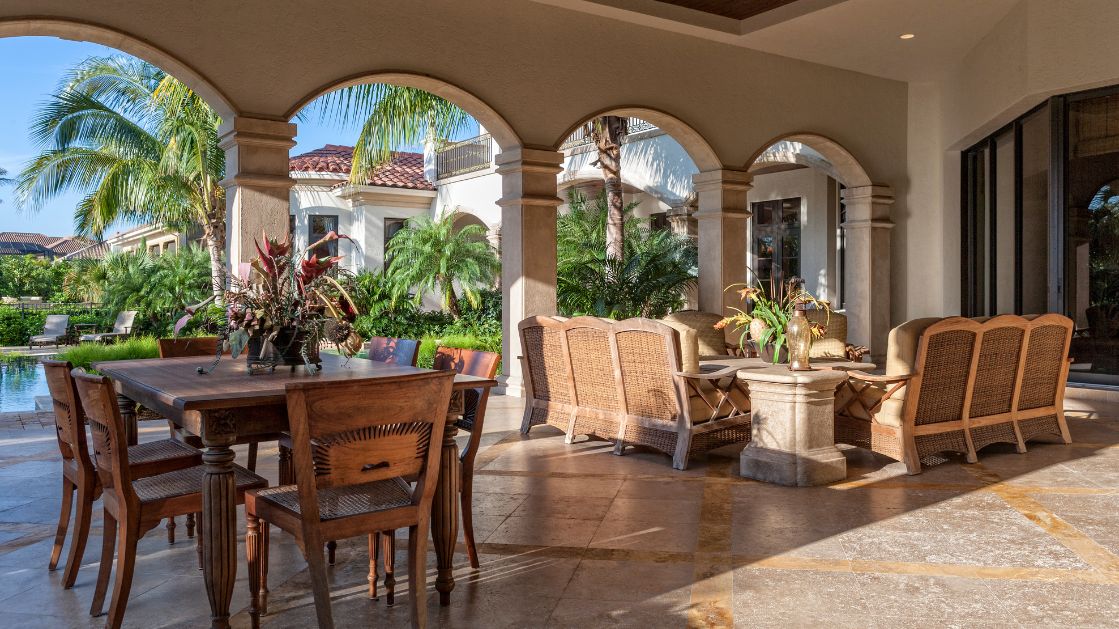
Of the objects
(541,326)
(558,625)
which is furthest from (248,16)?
(558,625)

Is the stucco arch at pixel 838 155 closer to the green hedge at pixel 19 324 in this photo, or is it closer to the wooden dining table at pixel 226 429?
the wooden dining table at pixel 226 429

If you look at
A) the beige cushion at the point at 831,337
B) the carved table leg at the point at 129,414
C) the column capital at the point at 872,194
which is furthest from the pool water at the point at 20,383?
the column capital at the point at 872,194

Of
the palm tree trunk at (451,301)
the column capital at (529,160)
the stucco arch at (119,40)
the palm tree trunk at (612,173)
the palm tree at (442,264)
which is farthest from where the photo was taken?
the palm tree trunk at (451,301)

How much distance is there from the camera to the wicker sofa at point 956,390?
18.9 feet

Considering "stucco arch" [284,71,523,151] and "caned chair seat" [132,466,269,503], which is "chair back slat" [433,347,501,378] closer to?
"caned chair seat" [132,466,269,503]

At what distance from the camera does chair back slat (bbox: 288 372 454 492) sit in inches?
112

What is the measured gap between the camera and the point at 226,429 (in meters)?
3.03

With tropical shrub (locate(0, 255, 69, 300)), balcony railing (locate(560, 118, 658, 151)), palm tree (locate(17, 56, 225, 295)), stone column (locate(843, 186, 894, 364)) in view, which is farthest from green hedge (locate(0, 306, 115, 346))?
stone column (locate(843, 186, 894, 364))

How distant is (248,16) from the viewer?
23.5ft

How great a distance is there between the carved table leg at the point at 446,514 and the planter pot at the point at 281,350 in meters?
0.97

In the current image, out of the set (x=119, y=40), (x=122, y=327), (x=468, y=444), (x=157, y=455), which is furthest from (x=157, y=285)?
(x=468, y=444)

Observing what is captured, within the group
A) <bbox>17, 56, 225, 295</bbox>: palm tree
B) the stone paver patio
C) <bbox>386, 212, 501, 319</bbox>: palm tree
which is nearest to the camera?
the stone paver patio

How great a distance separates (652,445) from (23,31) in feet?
17.8

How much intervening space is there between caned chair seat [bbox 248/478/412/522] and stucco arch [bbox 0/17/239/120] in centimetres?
474
